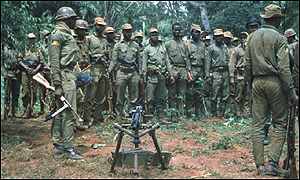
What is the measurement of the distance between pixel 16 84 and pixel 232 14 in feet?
42.2

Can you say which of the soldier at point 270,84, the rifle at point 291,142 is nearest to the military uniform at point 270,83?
the soldier at point 270,84

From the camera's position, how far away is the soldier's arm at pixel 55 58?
8763 millimetres

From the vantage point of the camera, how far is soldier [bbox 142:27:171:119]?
43.1 feet

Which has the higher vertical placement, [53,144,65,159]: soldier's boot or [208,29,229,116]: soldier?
[208,29,229,116]: soldier

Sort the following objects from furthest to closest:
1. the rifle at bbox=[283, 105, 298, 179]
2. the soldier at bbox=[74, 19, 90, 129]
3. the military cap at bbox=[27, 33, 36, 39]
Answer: the military cap at bbox=[27, 33, 36, 39] → the soldier at bbox=[74, 19, 90, 129] → the rifle at bbox=[283, 105, 298, 179]

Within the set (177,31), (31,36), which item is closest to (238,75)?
(177,31)

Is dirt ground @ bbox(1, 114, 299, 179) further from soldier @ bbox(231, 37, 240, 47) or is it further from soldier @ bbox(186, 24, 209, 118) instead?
soldier @ bbox(231, 37, 240, 47)

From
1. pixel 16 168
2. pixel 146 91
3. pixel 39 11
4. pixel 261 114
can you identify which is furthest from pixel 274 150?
pixel 39 11

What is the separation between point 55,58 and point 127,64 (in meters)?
4.12

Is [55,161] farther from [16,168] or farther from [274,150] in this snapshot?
[274,150]

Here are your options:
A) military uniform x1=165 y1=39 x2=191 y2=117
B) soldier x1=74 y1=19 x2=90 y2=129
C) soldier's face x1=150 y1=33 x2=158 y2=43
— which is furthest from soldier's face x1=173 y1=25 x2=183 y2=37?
soldier x1=74 y1=19 x2=90 y2=129

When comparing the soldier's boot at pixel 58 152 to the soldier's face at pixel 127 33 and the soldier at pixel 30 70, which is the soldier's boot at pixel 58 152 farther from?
the soldier at pixel 30 70

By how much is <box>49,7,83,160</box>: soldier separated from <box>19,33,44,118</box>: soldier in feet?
13.6

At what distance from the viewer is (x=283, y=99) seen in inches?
306
